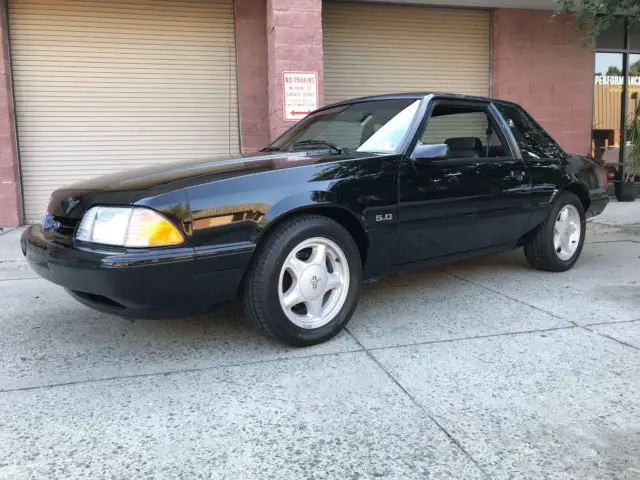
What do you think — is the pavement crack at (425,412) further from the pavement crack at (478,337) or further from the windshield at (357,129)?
the windshield at (357,129)

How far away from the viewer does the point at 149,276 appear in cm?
277

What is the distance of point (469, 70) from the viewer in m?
10.4

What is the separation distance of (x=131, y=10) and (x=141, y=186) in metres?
6.72

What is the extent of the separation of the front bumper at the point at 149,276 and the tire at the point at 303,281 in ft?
0.45

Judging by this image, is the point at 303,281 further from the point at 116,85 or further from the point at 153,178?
A: the point at 116,85

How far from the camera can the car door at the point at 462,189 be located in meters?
3.79

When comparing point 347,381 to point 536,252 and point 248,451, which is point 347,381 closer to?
point 248,451

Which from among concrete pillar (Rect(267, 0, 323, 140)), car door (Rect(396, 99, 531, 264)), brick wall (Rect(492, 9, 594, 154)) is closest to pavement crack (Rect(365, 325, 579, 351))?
car door (Rect(396, 99, 531, 264))

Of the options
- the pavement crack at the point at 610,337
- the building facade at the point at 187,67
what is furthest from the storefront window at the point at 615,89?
the pavement crack at the point at 610,337

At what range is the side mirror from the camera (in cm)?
375

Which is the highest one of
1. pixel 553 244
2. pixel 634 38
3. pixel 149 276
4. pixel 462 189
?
pixel 634 38

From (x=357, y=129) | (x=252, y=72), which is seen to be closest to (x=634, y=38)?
(x=252, y=72)

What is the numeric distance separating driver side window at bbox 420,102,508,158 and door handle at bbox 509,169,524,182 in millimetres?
172

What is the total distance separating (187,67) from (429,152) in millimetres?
6221
